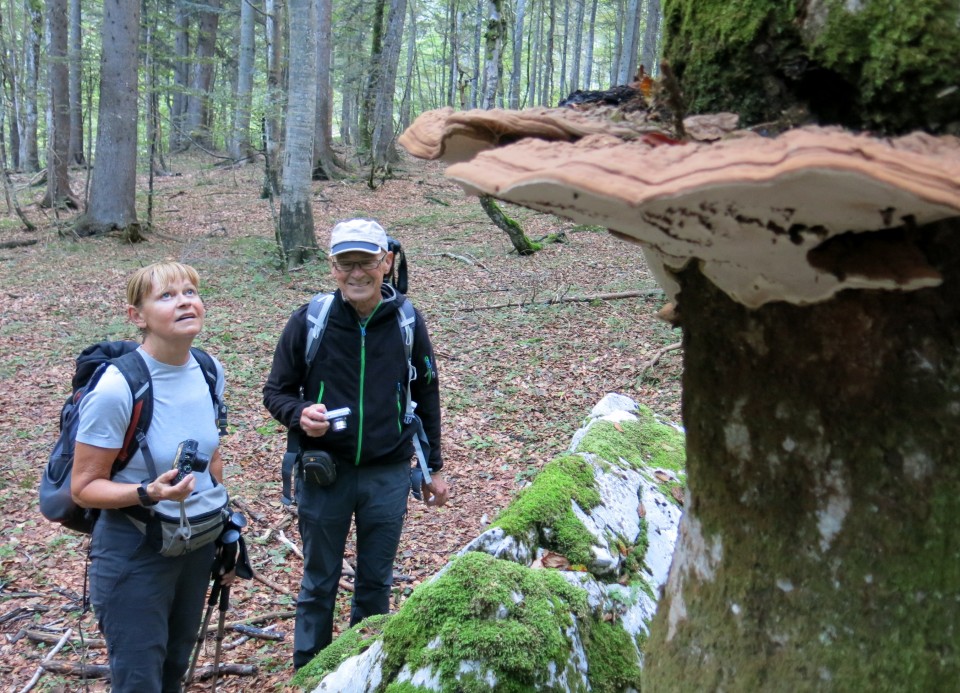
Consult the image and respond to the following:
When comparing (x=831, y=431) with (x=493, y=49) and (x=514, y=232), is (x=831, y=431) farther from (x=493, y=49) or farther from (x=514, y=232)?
(x=493, y=49)

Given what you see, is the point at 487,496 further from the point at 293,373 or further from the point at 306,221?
the point at 306,221

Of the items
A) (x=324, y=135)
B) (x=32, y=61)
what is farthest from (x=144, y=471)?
(x=324, y=135)

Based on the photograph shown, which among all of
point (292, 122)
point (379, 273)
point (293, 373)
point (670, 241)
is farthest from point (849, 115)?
point (292, 122)

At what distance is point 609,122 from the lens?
1.17 metres

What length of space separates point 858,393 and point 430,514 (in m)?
4.48

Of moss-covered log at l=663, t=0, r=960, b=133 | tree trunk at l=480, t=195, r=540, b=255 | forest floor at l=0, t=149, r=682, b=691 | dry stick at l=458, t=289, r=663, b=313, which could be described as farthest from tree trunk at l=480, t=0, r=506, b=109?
moss-covered log at l=663, t=0, r=960, b=133

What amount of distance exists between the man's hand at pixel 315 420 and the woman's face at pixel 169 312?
25.4 inches

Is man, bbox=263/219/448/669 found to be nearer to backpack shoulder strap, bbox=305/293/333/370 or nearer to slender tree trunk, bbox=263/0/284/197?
backpack shoulder strap, bbox=305/293/333/370

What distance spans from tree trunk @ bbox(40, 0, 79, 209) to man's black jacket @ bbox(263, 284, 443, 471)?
44.9ft

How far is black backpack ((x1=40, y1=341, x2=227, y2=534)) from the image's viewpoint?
8.28 ft

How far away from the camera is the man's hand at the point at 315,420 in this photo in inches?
120

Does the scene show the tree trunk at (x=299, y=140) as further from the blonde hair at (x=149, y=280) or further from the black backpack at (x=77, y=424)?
the black backpack at (x=77, y=424)

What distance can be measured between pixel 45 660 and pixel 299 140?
29.3 feet

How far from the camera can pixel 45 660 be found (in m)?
3.72
